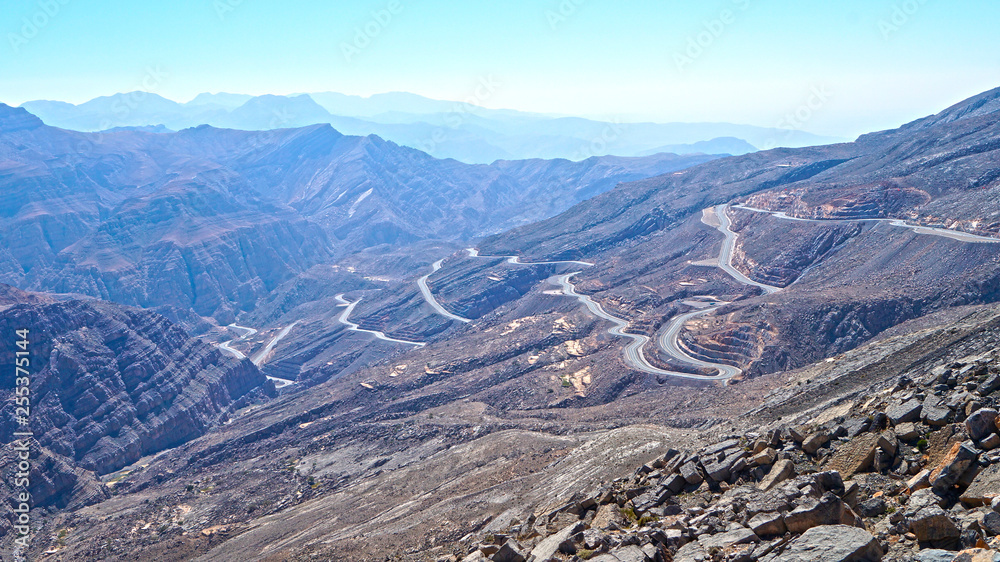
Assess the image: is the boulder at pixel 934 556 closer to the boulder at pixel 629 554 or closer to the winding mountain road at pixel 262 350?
the boulder at pixel 629 554

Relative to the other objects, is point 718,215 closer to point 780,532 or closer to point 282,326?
point 282,326

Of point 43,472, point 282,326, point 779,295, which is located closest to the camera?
point 43,472

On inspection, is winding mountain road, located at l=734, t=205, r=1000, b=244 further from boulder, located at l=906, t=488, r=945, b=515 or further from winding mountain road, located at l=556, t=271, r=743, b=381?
boulder, located at l=906, t=488, r=945, b=515

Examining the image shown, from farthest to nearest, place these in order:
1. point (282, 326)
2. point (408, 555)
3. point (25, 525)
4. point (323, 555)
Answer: point (282, 326)
point (25, 525)
point (323, 555)
point (408, 555)

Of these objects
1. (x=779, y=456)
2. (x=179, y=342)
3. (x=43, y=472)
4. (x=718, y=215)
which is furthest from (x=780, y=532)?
(x=718, y=215)

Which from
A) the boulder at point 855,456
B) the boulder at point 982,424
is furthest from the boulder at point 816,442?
the boulder at point 982,424

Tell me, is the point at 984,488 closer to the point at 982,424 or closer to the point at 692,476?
the point at 982,424

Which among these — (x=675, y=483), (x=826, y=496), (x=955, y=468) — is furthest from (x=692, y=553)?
(x=955, y=468)
